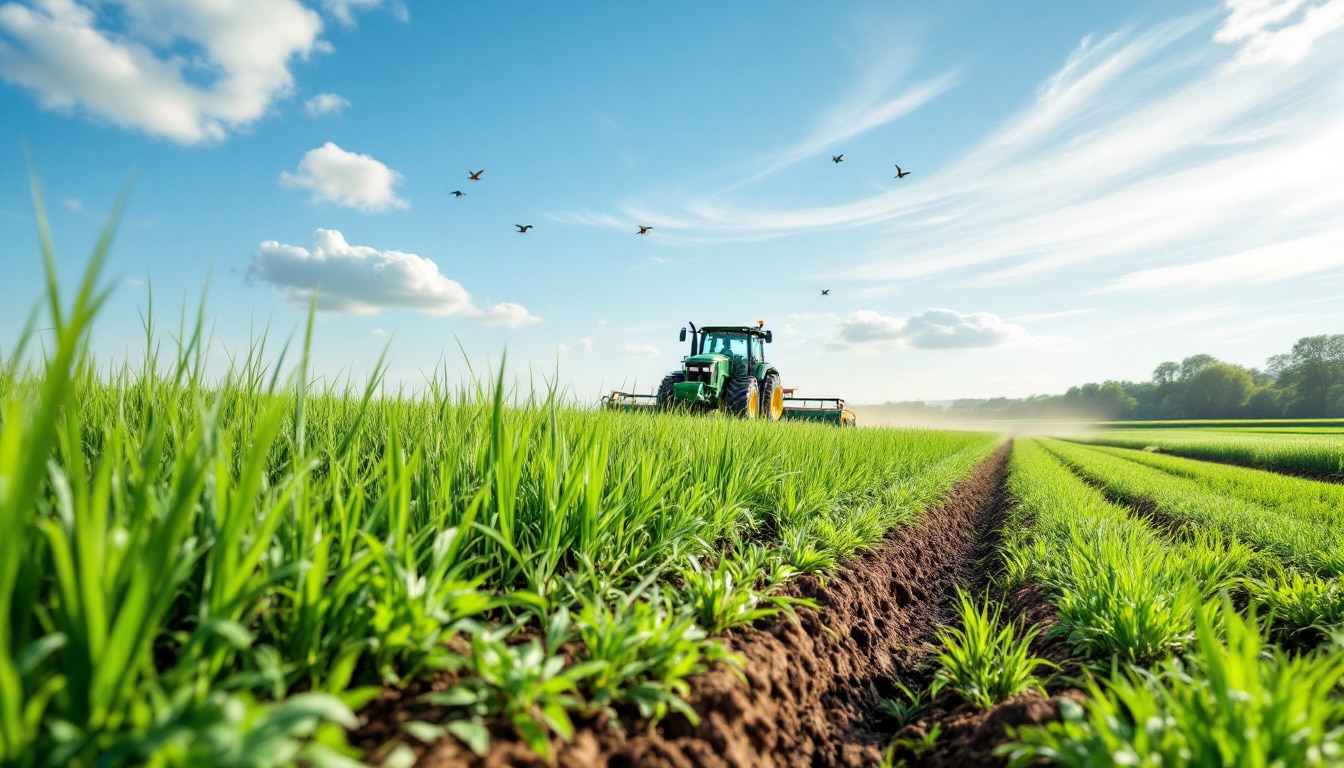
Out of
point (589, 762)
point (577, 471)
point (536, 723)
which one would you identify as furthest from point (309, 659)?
point (577, 471)

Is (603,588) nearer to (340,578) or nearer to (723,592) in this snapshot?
(723,592)

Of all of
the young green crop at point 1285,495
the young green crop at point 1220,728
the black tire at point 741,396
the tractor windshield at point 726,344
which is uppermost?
the tractor windshield at point 726,344

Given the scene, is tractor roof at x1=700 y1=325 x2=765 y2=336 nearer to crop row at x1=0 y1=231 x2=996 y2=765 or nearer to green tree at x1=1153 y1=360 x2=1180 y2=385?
crop row at x1=0 y1=231 x2=996 y2=765

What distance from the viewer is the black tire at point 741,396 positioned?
42.1 ft

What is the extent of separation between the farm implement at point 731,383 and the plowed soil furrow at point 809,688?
7028mm

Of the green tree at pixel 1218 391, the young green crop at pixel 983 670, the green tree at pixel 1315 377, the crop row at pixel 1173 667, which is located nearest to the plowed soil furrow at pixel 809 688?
the young green crop at pixel 983 670

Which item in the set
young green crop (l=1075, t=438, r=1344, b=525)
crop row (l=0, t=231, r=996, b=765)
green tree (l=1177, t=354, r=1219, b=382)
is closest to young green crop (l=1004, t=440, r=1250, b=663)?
crop row (l=0, t=231, r=996, b=765)

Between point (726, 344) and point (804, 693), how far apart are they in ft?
43.1

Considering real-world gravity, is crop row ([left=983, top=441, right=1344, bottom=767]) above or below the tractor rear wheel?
below

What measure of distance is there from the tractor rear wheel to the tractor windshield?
100 cm

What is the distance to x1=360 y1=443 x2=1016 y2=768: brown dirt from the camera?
4.79 ft

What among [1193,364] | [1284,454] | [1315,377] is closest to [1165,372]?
[1193,364]

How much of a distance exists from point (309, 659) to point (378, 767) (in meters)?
0.34

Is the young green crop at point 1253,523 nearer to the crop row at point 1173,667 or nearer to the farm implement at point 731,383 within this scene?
the crop row at point 1173,667
